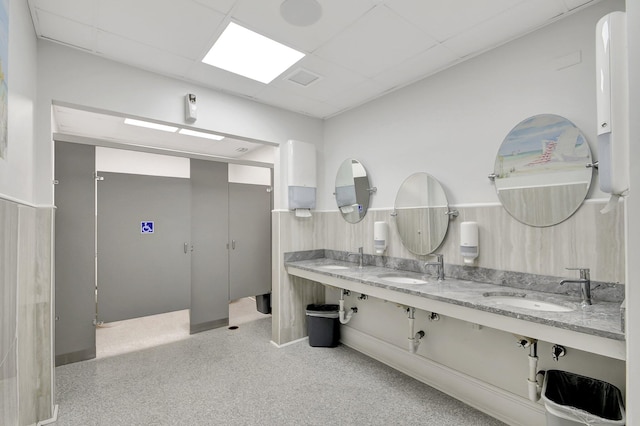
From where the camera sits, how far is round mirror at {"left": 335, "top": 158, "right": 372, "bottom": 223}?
3.33 meters

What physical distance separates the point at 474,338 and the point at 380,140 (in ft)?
6.69

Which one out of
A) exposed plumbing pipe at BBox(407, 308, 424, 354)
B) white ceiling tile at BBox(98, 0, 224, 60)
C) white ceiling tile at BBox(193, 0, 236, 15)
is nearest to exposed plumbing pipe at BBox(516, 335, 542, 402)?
exposed plumbing pipe at BBox(407, 308, 424, 354)

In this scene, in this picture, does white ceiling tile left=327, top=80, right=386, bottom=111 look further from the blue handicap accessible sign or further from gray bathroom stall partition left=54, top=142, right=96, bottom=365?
gray bathroom stall partition left=54, top=142, right=96, bottom=365

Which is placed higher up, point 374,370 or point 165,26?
point 165,26

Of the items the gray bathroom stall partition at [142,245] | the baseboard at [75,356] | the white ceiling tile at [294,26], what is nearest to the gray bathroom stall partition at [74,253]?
the baseboard at [75,356]

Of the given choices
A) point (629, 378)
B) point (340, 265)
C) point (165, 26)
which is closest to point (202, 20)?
point (165, 26)

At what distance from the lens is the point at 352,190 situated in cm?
345

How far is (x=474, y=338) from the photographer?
2.32 metres

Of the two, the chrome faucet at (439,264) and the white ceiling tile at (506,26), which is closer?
the white ceiling tile at (506,26)

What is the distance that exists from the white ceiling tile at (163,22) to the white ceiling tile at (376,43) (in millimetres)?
853

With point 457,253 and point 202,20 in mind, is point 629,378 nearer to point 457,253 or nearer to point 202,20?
point 457,253

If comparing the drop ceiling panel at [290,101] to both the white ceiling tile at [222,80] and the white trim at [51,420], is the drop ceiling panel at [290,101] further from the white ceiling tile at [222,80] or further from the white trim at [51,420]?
the white trim at [51,420]

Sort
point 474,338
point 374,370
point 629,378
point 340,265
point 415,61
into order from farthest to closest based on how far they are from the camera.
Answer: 1. point 340,265
2. point 374,370
3. point 415,61
4. point 474,338
5. point 629,378

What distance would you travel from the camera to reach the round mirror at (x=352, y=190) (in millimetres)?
3334
